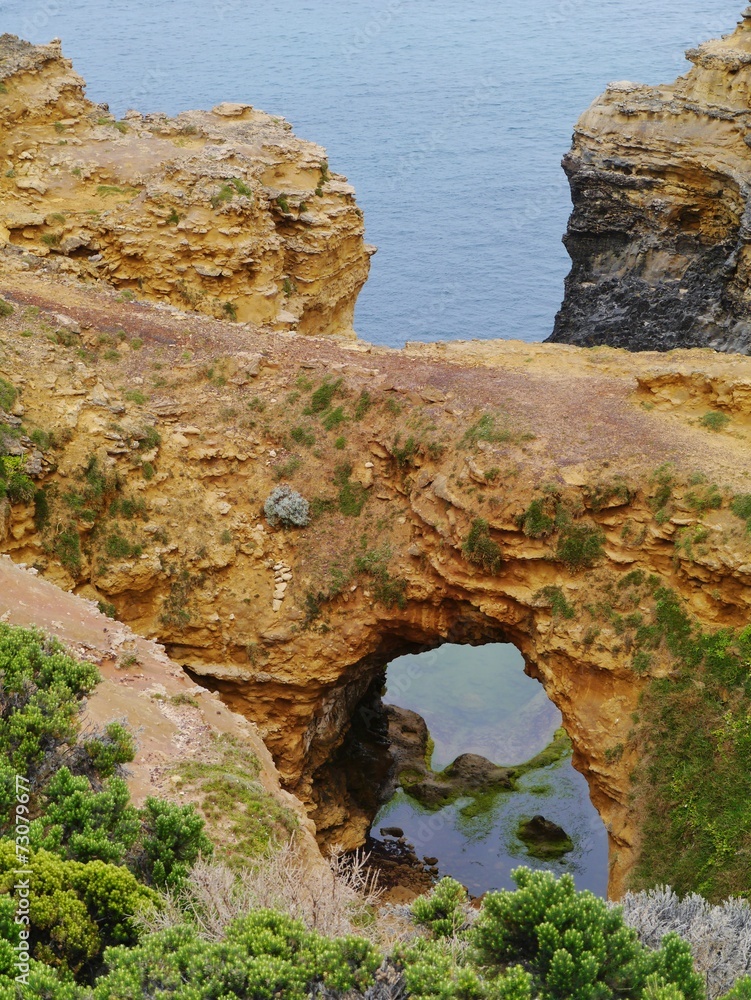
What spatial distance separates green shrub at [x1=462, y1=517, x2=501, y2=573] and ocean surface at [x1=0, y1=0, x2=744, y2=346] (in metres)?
47.5

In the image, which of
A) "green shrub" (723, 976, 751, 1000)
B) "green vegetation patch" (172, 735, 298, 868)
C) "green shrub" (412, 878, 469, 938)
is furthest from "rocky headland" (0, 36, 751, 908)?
"green shrub" (723, 976, 751, 1000)

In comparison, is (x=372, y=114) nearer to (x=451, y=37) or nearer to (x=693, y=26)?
(x=451, y=37)

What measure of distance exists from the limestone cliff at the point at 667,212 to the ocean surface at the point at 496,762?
1904 centimetres

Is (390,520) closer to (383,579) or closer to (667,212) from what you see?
(383,579)

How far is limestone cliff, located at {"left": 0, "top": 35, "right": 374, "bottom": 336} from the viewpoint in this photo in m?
39.0

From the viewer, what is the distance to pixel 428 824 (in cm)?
3897

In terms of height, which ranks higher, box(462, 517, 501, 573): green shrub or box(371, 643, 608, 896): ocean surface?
box(462, 517, 501, 573): green shrub

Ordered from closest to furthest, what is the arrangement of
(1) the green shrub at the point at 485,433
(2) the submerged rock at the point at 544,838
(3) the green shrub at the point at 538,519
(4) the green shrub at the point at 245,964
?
(4) the green shrub at the point at 245,964 < (3) the green shrub at the point at 538,519 < (1) the green shrub at the point at 485,433 < (2) the submerged rock at the point at 544,838

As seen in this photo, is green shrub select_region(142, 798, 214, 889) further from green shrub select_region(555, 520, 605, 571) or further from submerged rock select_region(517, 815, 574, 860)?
submerged rock select_region(517, 815, 574, 860)

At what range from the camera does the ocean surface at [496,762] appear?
3678 centimetres

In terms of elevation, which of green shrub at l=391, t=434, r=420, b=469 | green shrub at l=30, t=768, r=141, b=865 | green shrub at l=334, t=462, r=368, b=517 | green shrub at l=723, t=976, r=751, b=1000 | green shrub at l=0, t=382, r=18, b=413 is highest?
green shrub at l=0, t=382, r=18, b=413

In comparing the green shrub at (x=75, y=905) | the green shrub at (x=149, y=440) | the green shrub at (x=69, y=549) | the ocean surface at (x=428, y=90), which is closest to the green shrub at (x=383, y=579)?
the green shrub at (x=149, y=440)

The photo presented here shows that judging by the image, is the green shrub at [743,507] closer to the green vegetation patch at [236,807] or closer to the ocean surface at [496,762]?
the green vegetation patch at [236,807]

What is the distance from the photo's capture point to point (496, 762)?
42.7 m
